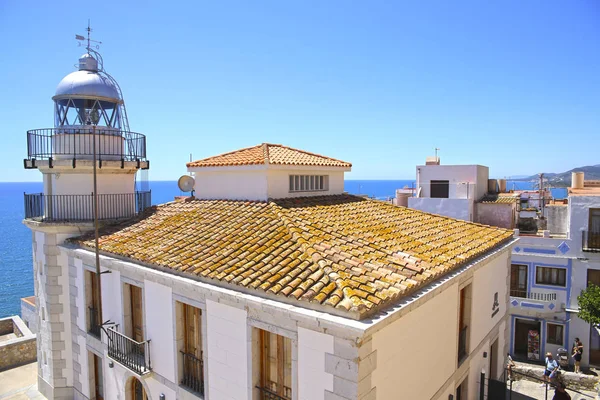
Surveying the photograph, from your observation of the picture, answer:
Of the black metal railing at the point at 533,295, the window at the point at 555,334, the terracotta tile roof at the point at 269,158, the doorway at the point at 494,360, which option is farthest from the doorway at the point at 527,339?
the terracotta tile roof at the point at 269,158

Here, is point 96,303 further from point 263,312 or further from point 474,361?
point 474,361

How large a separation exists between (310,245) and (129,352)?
20.3ft

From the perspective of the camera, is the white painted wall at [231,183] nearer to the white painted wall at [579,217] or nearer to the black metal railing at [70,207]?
the black metal railing at [70,207]

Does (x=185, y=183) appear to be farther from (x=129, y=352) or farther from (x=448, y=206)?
(x=448, y=206)

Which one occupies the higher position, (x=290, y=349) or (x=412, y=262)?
(x=412, y=262)

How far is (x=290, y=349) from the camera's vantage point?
764 cm

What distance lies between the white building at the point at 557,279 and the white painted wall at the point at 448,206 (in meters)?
3.76

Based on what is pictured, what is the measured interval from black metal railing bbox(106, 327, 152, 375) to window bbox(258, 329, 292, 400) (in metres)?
3.76

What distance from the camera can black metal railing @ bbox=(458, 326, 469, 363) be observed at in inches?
419

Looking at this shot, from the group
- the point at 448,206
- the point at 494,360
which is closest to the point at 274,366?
the point at 494,360

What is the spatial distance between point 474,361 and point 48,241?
46.2ft

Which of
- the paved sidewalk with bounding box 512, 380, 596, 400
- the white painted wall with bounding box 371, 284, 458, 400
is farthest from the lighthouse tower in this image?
the paved sidewalk with bounding box 512, 380, 596, 400

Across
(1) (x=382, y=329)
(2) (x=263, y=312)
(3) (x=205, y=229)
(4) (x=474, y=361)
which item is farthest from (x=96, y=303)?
(4) (x=474, y=361)

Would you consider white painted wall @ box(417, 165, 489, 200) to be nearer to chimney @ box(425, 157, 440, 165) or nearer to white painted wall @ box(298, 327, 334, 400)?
chimney @ box(425, 157, 440, 165)
